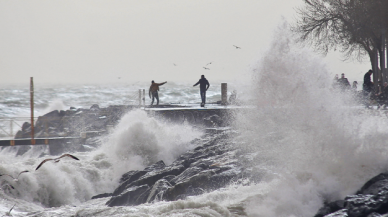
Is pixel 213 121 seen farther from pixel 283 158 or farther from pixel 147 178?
pixel 283 158

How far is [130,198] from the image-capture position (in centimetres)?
984

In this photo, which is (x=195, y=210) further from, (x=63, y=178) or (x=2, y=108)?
(x=2, y=108)

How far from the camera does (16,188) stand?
1170 centimetres

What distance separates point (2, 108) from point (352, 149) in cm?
4505

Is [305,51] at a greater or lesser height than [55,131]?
greater

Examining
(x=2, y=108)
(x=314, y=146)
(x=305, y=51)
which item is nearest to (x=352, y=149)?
(x=314, y=146)

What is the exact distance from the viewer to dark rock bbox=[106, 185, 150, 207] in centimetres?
964

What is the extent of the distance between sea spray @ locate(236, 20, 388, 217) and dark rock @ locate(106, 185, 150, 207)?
2.54 metres

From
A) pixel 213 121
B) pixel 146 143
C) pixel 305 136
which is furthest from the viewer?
pixel 213 121

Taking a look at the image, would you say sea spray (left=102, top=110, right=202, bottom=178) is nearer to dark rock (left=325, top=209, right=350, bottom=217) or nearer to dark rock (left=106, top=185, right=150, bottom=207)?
dark rock (left=106, top=185, right=150, bottom=207)

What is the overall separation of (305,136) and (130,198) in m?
3.90

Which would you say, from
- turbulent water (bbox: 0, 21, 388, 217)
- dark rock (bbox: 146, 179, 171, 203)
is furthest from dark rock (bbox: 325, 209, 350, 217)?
dark rock (bbox: 146, 179, 171, 203)

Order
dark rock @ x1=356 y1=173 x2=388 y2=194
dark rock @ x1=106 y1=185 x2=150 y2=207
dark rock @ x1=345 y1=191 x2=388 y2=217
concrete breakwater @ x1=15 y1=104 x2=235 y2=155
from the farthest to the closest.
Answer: concrete breakwater @ x1=15 y1=104 x2=235 y2=155 → dark rock @ x1=106 y1=185 x2=150 y2=207 → dark rock @ x1=356 y1=173 x2=388 y2=194 → dark rock @ x1=345 y1=191 x2=388 y2=217

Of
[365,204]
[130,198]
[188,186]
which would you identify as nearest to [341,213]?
[365,204]
